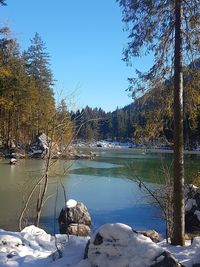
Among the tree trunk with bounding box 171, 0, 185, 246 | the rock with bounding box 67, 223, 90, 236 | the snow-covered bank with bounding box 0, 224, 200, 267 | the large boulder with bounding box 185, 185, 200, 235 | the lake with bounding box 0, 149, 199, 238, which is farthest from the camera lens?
the large boulder with bounding box 185, 185, 200, 235

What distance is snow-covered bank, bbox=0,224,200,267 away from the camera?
7.18 metres

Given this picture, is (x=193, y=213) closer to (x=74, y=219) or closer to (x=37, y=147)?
(x=74, y=219)

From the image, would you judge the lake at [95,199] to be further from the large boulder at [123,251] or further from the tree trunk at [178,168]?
the large boulder at [123,251]

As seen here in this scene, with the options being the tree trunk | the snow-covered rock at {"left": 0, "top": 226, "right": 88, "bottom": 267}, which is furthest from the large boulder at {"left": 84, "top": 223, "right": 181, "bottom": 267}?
the tree trunk

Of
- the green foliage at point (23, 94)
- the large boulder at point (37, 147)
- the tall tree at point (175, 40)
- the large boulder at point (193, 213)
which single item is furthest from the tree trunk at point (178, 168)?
the large boulder at point (37, 147)

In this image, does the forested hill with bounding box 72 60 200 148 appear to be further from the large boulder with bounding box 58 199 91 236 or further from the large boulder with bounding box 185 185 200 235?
the large boulder with bounding box 185 185 200 235

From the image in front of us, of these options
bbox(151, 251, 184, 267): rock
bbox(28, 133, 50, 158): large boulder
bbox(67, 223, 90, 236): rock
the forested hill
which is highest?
the forested hill

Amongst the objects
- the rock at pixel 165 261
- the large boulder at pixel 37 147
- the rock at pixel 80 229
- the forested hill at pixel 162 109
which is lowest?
the rock at pixel 80 229

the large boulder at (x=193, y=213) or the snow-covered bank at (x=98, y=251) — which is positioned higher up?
the snow-covered bank at (x=98, y=251)

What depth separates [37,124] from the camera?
58.3 metres

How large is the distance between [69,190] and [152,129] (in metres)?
14.1

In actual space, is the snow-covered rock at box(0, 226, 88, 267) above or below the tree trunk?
below

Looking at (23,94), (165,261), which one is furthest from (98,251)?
(23,94)

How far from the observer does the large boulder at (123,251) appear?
7.00m
